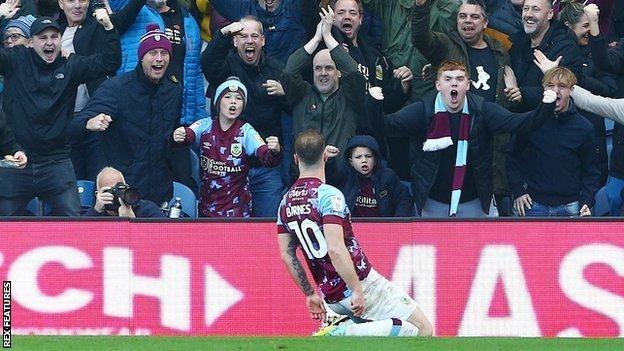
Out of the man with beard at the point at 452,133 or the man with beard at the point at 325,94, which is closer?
the man with beard at the point at 452,133


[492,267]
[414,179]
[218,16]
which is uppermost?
[218,16]

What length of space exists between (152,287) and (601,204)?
4.51 meters

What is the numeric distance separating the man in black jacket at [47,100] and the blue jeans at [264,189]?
1.66m

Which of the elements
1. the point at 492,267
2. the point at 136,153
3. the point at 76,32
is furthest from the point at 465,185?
the point at 76,32

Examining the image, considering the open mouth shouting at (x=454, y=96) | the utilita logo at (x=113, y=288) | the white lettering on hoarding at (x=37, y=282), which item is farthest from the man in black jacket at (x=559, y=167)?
the white lettering on hoarding at (x=37, y=282)

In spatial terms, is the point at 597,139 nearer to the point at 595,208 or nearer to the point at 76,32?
the point at 595,208

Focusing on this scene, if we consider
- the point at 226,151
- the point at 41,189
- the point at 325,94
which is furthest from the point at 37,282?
the point at 325,94

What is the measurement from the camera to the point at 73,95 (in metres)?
12.7

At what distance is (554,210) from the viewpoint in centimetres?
1258

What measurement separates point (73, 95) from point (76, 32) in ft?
2.81

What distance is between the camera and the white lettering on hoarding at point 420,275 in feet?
37.1

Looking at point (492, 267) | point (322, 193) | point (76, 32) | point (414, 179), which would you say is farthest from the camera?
point (76, 32)

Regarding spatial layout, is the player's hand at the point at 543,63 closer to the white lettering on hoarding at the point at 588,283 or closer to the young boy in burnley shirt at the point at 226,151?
the white lettering on hoarding at the point at 588,283

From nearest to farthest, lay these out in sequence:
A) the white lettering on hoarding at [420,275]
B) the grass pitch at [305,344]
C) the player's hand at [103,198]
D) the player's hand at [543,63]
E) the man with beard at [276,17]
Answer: the grass pitch at [305,344] → the white lettering on hoarding at [420,275] → the player's hand at [103,198] → the player's hand at [543,63] → the man with beard at [276,17]
